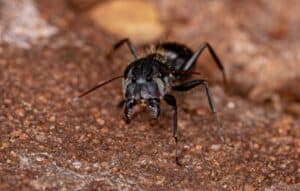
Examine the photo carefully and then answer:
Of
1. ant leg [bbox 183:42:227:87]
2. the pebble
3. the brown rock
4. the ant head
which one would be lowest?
the pebble

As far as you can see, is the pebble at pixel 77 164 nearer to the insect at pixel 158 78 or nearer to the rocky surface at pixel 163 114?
the rocky surface at pixel 163 114

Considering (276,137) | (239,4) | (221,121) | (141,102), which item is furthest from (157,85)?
→ (239,4)

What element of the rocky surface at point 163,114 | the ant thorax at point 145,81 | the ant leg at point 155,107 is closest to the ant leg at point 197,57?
the rocky surface at point 163,114

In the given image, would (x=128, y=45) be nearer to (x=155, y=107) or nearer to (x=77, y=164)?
(x=155, y=107)

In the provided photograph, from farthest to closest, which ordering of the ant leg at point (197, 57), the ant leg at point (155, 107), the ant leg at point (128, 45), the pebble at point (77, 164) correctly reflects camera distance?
the ant leg at point (128, 45) < the ant leg at point (197, 57) < the ant leg at point (155, 107) < the pebble at point (77, 164)

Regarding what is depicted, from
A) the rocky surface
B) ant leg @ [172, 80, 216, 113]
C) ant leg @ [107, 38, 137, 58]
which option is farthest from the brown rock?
ant leg @ [172, 80, 216, 113]

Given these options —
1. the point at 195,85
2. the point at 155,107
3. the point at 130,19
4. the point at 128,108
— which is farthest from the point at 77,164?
the point at 130,19

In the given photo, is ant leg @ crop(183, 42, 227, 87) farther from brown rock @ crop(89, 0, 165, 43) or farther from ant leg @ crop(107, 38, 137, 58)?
brown rock @ crop(89, 0, 165, 43)

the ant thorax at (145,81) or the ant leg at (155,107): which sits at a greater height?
the ant thorax at (145,81)
